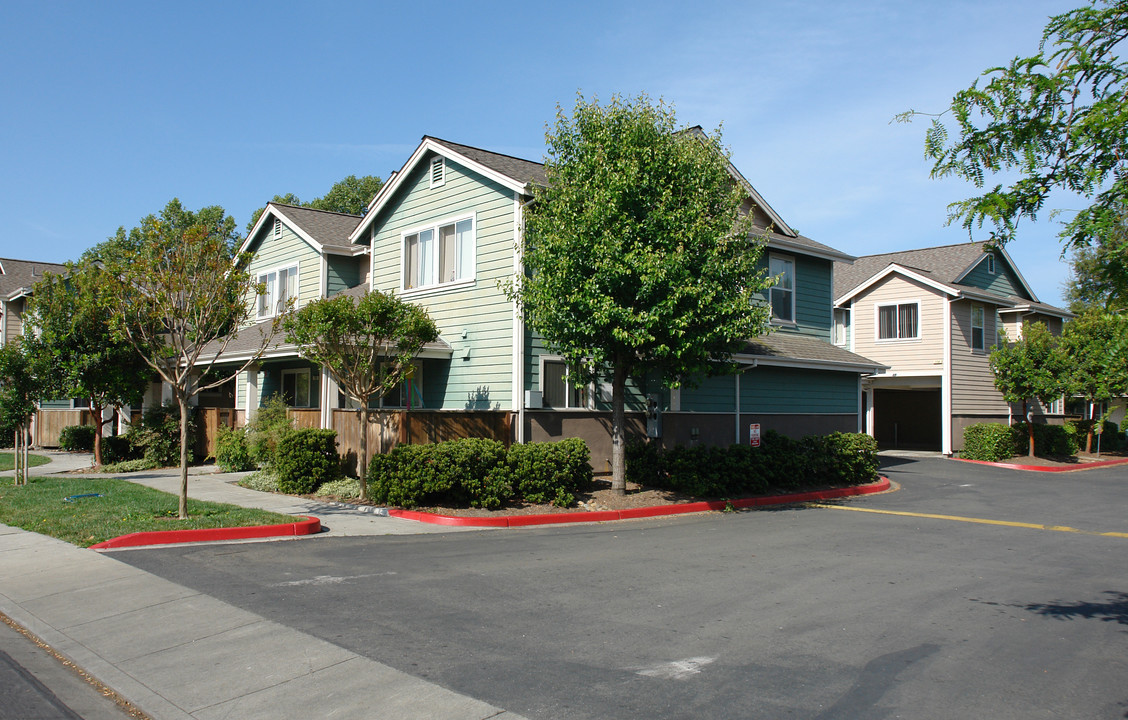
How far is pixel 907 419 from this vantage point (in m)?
35.6

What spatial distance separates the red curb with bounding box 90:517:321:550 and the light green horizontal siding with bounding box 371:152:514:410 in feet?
18.5

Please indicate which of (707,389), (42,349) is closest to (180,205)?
(42,349)

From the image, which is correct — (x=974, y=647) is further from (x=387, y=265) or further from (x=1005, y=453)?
(x=1005, y=453)

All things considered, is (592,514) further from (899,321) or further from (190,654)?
(899,321)

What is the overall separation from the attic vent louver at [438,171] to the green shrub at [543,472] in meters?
7.35

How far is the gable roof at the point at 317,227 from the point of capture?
2169 cm

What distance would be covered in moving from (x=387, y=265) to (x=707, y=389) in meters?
8.74

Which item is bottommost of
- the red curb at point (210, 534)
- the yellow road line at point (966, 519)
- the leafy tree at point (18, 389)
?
the yellow road line at point (966, 519)

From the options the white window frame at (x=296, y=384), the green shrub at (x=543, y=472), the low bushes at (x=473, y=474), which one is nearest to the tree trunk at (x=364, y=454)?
the low bushes at (x=473, y=474)

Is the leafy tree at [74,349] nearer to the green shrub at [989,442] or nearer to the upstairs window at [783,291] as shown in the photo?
the upstairs window at [783,291]

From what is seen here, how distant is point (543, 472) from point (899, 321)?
20283mm

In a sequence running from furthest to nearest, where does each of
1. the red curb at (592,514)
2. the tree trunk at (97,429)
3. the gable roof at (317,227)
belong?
the gable roof at (317,227), the tree trunk at (97,429), the red curb at (592,514)

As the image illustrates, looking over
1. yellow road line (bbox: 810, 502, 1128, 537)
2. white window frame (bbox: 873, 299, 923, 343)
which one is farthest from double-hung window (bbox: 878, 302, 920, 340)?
yellow road line (bbox: 810, 502, 1128, 537)

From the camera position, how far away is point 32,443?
30.4 m
